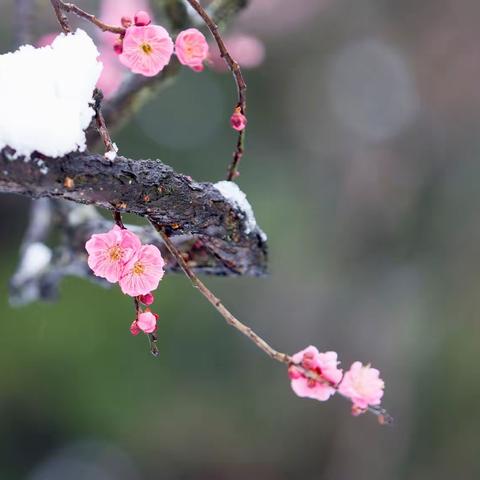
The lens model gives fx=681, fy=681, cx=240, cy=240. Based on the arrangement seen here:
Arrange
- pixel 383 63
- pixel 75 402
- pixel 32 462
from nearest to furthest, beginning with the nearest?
pixel 75 402, pixel 32 462, pixel 383 63

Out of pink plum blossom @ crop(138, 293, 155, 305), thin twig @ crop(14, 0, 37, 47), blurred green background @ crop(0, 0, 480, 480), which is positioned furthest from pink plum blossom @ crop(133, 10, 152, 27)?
blurred green background @ crop(0, 0, 480, 480)

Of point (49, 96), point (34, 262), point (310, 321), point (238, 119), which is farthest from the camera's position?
point (310, 321)

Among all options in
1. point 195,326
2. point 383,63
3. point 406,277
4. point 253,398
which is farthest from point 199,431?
point 383,63

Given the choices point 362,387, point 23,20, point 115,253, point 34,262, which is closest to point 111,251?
point 115,253

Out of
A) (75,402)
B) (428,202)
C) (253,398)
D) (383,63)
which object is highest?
(383,63)

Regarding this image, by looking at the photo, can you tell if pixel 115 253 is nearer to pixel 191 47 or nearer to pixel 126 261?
pixel 126 261

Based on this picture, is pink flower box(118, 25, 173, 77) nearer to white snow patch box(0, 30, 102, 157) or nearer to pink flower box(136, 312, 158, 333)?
white snow patch box(0, 30, 102, 157)

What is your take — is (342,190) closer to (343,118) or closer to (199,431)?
(343,118)

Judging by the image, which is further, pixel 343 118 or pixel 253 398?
pixel 343 118
